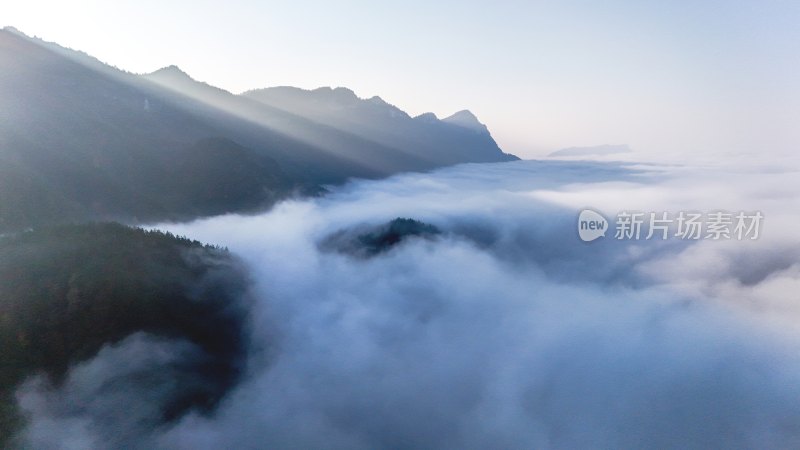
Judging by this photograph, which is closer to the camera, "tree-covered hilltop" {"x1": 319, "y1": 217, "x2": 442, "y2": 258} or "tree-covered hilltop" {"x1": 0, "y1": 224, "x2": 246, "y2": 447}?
"tree-covered hilltop" {"x1": 0, "y1": 224, "x2": 246, "y2": 447}

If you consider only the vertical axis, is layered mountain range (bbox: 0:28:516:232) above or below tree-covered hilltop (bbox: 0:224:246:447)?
above

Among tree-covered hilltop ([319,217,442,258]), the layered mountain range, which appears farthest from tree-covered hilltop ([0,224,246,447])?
tree-covered hilltop ([319,217,442,258])

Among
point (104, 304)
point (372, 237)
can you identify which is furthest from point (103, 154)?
point (372, 237)

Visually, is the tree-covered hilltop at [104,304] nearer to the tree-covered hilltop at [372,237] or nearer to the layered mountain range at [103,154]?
the layered mountain range at [103,154]

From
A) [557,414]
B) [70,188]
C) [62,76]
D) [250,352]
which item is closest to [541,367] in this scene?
[557,414]

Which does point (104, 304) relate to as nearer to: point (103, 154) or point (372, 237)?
point (103, 154)

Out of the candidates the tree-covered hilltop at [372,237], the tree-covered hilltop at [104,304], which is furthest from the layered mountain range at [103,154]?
the tree-covered hilltop at [372,237]

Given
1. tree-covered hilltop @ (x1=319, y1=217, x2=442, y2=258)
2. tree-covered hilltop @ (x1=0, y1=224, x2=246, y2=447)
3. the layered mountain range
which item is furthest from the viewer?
tree-covered hilltop @ (x1=319, y1=217, x2=442, y2=258)

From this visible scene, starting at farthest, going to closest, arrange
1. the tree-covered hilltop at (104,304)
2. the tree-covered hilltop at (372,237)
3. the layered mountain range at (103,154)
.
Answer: the tree-covered hilltop at (372,237) → the layered mountain range at (103,154) → the tree-covered hilltop at (104,304)

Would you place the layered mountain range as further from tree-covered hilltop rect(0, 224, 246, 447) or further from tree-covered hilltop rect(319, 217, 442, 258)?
tree-covered hilltop rect(319, 217, 442, 258)
